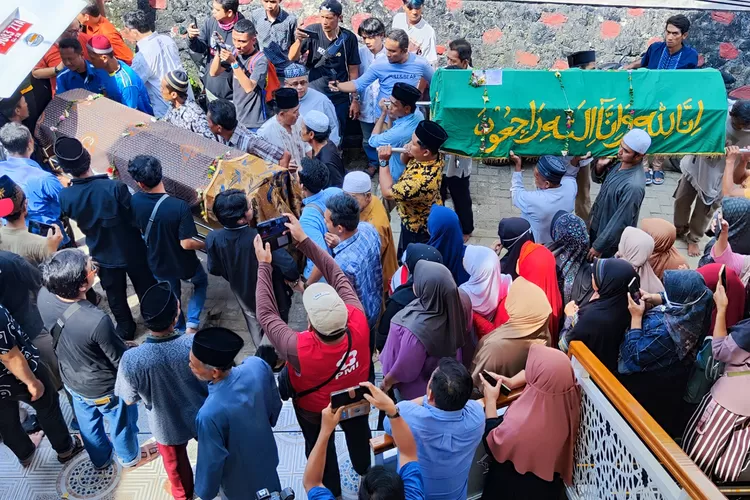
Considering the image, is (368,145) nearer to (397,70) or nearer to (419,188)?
(397,70)

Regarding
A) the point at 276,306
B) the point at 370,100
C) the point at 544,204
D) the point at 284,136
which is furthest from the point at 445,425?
the point at 370,100

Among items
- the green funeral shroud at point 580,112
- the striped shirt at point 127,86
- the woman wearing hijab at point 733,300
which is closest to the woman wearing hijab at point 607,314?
the woman wearing hijab at point 733,300

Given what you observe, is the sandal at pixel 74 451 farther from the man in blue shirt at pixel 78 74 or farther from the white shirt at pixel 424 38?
the white shirt at pixel 424 38

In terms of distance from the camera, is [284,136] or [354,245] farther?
[284,136]

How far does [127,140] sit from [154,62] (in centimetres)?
185

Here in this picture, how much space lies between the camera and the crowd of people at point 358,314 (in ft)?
9.93

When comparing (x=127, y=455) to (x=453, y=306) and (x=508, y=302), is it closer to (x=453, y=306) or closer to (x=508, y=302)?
(x=453, y=306)

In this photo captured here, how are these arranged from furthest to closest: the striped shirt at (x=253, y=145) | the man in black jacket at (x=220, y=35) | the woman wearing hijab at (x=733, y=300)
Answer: the man in black jacket at (x=220, y=35), the striped shirt at (x=253, y=145), the woman wearing hijab at (x=733, y=300)

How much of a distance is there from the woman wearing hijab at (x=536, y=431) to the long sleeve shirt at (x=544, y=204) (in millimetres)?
1804

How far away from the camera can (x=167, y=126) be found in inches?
203

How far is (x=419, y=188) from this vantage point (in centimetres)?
483

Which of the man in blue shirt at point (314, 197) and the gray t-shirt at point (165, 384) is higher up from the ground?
the man in blue shirt at point (314, 197)

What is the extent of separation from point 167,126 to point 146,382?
2647 mm

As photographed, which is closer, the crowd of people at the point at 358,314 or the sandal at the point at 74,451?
the crowd of people at the point at 358,314
